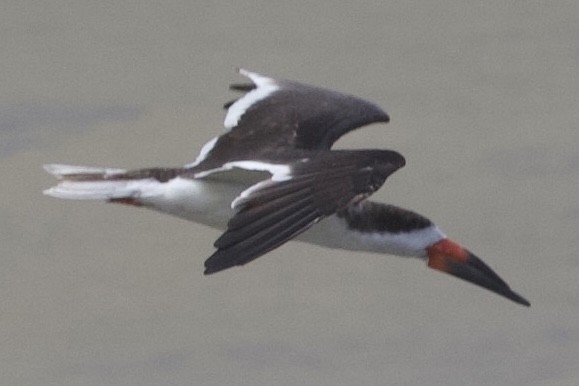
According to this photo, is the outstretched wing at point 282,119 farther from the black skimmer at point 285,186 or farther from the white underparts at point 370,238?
the white underparts at point 370,238

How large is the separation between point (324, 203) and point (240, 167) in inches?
25.7

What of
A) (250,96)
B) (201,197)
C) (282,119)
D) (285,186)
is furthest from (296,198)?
(250,96)

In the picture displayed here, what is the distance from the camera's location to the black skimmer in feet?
31.0

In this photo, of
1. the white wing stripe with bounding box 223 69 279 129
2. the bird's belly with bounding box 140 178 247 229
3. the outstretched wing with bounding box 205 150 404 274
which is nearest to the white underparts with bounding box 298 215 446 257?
the bird's belly with bounding box 140 178 247 229

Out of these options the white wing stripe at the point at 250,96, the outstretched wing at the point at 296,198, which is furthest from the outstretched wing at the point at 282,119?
the outstretched wing at the point at 296,198

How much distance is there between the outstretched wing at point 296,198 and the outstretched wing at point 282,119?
720 millimetres

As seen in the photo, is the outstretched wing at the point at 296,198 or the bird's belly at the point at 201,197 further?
the bird's belly at the point at 201,197

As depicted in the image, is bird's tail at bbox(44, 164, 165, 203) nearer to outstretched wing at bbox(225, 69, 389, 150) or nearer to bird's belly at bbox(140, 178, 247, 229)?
bird's belly at bbox(140, 178, 247, 229)

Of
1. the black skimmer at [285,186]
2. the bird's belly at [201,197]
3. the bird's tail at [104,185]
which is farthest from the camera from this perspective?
the bird's tail at [104,185]

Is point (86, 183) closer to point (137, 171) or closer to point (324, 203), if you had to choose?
point (137, 171)

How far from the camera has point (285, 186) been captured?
379 inches

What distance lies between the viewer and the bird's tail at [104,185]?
10555mm

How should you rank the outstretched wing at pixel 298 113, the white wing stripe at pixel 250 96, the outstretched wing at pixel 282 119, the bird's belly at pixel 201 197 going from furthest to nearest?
the white wing stripe at pixel 250 96
the outstretched wing at pixel 298 113
the outstretched wing at pixel 282 119
the bird's belly at pixel 201 197

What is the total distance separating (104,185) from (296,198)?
1320 millimetres
